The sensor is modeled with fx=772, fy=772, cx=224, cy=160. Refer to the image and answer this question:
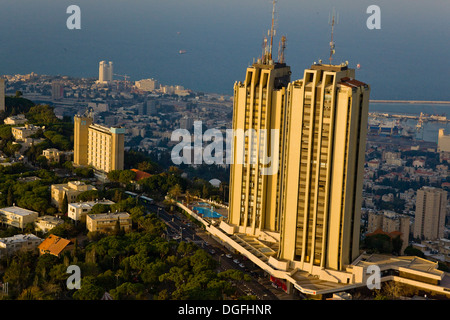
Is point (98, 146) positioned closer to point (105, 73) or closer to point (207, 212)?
point (207, 212)

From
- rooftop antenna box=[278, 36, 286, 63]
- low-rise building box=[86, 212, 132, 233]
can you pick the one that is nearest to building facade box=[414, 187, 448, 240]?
rooftop antenna box=[278, 36, 286, 63]

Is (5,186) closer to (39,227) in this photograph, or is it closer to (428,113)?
(39,227)

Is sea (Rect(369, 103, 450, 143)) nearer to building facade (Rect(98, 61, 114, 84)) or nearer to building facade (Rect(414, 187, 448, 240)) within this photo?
building facade (Rect(98, 61, 114, 84))

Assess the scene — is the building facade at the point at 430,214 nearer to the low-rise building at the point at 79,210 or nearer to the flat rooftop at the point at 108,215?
the flat rooftop at the point at 108,215

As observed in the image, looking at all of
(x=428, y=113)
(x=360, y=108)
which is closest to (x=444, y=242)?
(x=360, y=108)

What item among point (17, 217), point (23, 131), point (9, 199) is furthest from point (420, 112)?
point (17, 217)
